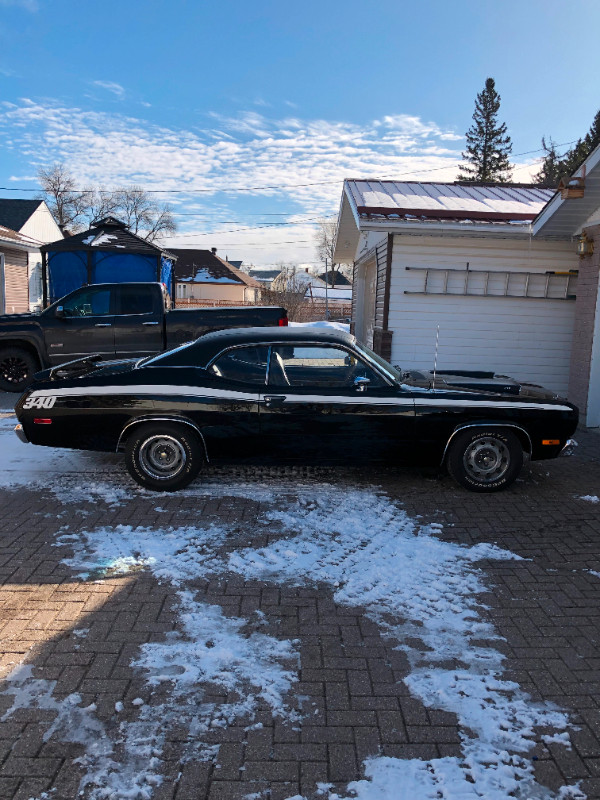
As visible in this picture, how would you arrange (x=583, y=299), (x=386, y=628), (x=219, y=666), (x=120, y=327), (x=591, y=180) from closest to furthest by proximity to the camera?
1. (x=219, y=666)
2. (x=386, y=628)
3. (x=591, y=180)
4. (x=583, y=299)
5. (x=120, y=327)

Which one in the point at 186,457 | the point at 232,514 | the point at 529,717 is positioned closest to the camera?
the point at 529,717

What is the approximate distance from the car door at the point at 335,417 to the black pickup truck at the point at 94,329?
16.1 ft

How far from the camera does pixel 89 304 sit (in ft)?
33.4

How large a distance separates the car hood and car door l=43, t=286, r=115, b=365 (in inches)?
236

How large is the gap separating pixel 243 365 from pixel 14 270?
55.6 ft

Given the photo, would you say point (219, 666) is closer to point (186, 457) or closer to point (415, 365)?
point (186, 457)

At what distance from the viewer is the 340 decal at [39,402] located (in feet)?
17.3

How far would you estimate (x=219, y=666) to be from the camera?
289 centimetres

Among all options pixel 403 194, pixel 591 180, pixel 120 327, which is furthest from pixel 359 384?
pixel 403 194

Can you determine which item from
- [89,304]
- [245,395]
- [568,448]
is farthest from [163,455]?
[89,304]

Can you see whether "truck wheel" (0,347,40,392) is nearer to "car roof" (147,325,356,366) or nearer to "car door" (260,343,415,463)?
"car roof" (147,325,356,366)

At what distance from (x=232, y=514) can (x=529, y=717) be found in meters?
2.80

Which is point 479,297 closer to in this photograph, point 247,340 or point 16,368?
point 247,340

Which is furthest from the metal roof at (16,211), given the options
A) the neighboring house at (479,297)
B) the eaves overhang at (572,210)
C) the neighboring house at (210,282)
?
the neighboring house at (210,282)
